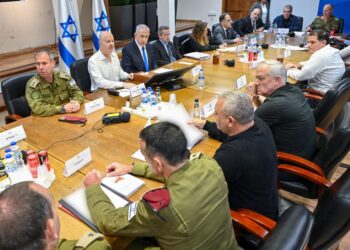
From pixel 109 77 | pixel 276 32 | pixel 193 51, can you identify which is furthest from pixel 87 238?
pixel 276 32

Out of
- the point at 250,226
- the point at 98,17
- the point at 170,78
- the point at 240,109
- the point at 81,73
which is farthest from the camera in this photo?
the point at 98,17

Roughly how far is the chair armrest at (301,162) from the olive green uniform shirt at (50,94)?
5.49ft

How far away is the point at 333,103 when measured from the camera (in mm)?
2447

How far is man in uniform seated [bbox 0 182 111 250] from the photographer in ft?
2.57

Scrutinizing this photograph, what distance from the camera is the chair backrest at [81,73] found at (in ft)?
10.1

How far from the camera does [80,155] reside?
1.66 metres

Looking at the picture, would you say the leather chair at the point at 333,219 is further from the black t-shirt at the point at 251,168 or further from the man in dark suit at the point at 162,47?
the man in dark suit at the point at 162,47

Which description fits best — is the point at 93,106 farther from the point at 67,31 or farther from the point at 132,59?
the point at 67,31

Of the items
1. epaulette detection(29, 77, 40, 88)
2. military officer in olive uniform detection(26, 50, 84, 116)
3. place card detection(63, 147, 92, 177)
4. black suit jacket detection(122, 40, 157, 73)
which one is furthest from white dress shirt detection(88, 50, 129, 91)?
place card detection(63, 147, 92, 177)

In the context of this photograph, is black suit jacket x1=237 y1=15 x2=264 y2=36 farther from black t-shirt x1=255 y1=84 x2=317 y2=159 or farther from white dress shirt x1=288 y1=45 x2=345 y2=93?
black t-shirt x1=255 y1=84 x2=317 y2=159

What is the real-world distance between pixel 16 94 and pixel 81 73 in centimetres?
71

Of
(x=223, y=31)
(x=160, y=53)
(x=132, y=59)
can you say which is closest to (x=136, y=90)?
(x=132, y=59)

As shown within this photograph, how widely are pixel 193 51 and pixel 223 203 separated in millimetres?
3866

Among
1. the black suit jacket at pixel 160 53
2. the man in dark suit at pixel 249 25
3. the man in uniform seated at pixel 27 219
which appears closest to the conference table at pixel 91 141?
the man in uniform seated at pixel 27 219
